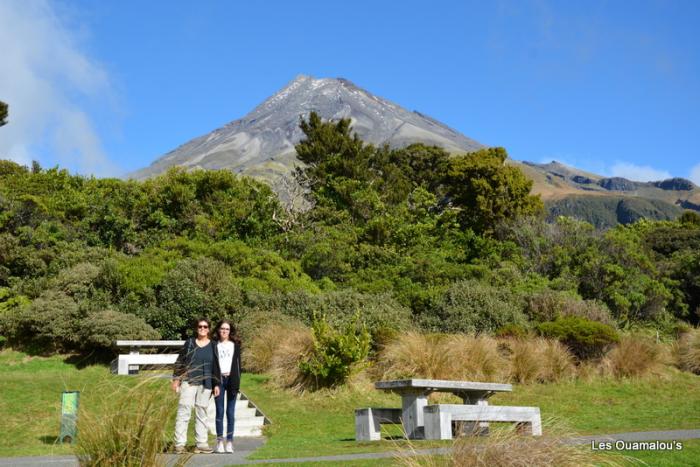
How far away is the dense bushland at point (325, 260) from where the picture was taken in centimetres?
1994

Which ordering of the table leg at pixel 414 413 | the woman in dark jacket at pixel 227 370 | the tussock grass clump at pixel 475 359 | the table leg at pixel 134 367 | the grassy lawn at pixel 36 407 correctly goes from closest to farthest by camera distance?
the woman in dark jacket at pixel 227 370 → the table leg at pixel 414 413 → the grassy lawn at pixel 36 407 → the tussock grass clump at pixel 475 359 → the table leg at pixel 134 367

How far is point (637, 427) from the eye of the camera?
10.3m

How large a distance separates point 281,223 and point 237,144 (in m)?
141

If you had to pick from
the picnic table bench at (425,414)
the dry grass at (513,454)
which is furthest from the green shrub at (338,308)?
the dry grass at (513,454)

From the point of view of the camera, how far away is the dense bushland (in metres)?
19.9

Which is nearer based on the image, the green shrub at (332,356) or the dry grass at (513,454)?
the dry grass at (513,454)

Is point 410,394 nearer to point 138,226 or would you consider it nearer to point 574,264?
point 574,264

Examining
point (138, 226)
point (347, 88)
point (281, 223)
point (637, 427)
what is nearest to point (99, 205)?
point (138, 226)

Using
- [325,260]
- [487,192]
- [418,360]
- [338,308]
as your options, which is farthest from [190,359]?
[487,192]

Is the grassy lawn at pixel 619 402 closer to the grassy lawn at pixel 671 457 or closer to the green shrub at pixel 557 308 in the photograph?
the grassy lawn at pixel 671 457

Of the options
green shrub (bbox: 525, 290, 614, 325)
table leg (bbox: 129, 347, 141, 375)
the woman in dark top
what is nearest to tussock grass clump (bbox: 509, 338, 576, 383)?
green shrub (bbox: 525, 290, 614, 325)

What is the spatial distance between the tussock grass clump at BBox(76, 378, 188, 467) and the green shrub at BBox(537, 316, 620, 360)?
1379 cm

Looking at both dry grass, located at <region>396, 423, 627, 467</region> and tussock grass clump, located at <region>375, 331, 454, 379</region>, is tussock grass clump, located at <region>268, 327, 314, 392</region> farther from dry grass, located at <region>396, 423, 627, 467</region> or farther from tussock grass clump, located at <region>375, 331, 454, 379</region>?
dry grass, located at <region>396, 423, 627, 467</region>

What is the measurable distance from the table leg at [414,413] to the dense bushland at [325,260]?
6.46 m
